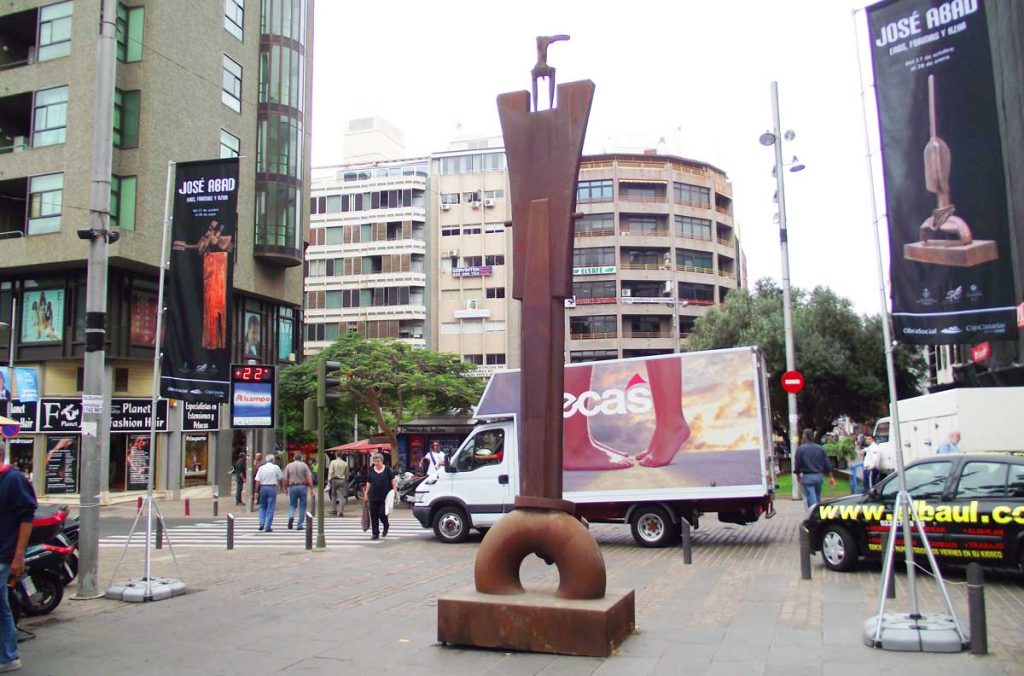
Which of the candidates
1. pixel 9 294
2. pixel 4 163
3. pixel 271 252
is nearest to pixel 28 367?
pixel 9 294

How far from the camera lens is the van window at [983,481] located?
1082 centimetres

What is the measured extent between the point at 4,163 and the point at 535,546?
1321 inches

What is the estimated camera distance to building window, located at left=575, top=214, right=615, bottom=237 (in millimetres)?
66625

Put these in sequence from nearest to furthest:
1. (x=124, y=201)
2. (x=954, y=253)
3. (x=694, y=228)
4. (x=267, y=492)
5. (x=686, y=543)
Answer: (x=954, y=253), (x=686, y=543), (x=267, y=492), (x=124, y=201), (x=694, y=228)

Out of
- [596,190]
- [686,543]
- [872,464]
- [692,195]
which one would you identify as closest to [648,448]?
[686,543]

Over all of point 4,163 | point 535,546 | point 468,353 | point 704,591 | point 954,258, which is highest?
point 4,163

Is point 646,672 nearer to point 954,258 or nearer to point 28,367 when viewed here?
point 954,258

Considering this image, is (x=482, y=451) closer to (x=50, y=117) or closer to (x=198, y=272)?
(x=198, y=272)

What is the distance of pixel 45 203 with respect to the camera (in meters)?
32.1

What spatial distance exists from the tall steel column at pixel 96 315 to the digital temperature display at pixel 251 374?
1518 centimetres

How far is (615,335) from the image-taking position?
65.2 m

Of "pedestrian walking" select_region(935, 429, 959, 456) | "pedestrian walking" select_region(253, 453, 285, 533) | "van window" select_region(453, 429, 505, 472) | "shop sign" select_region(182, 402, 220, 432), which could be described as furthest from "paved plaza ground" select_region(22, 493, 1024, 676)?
"shop sign" select_region(182, 402, 220, 432)

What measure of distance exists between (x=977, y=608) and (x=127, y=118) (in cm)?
3342

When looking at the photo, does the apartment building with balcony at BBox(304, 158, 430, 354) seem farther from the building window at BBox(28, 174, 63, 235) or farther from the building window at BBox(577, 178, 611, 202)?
the building window at BBox(28, 174, 63, 235)
